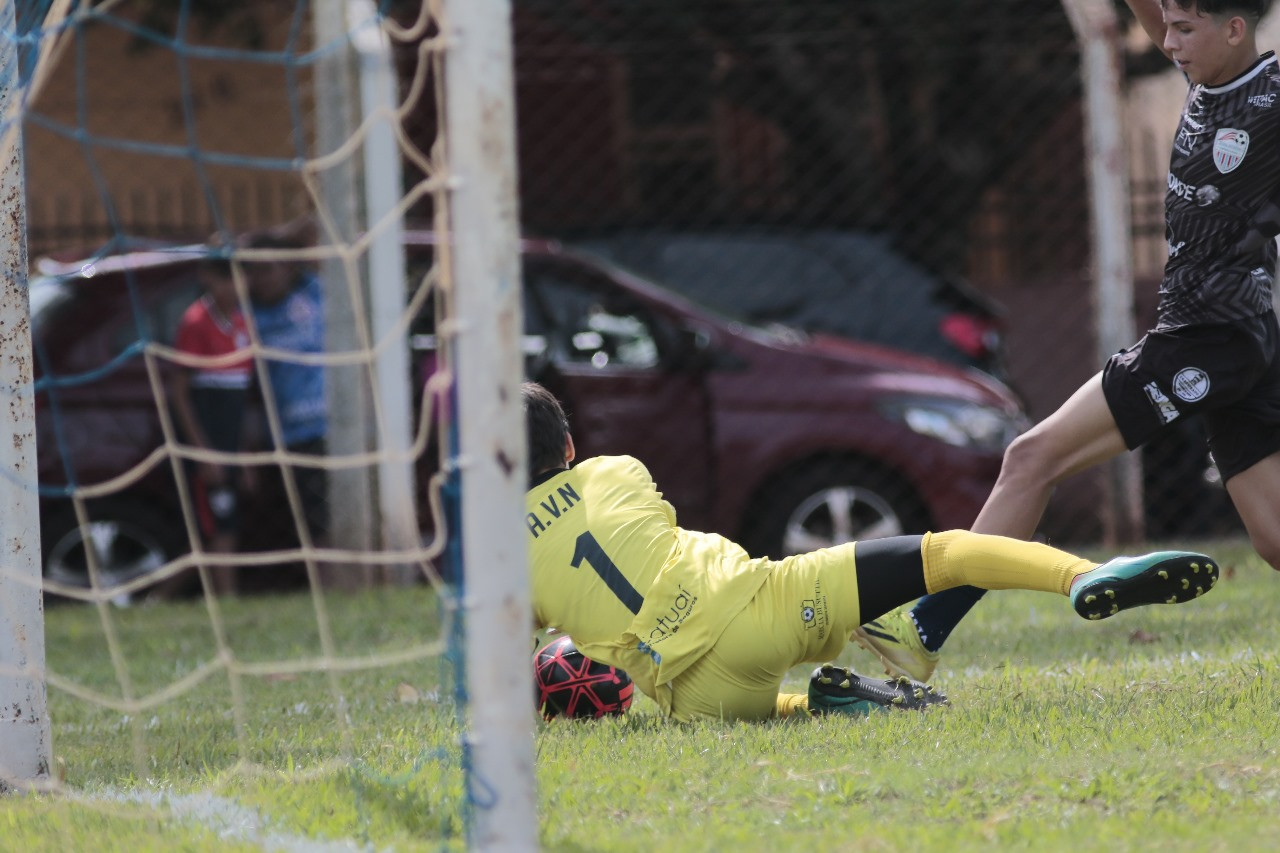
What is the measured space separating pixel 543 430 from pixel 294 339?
15.6 feet

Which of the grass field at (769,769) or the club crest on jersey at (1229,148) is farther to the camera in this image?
the club crest on jersey at (1229,148)

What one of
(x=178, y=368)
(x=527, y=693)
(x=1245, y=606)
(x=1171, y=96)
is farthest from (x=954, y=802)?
(x=1171, y=96)

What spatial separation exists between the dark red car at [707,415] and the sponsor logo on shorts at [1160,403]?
3.67m

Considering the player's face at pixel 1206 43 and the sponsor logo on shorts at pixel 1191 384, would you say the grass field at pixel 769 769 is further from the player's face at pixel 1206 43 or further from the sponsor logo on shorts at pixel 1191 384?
the player's face at pixel 1206 43

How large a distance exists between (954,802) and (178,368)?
578 centimetres

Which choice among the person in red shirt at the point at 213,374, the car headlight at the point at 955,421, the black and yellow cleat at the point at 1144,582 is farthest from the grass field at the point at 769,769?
the person in red shirt at the point at 213,374

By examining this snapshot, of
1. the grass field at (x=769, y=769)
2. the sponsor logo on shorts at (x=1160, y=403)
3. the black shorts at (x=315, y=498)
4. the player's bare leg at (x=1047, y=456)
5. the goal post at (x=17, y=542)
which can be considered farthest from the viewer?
the black shorts at (x=315, y=498)

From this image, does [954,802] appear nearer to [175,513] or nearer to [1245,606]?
[1245,606]

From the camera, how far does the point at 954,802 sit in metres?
3.24

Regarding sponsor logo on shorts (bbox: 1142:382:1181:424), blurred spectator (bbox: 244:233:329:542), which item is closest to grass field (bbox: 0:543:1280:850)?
sponsor logo on shorts (bbox: 1142:382:1181:424)

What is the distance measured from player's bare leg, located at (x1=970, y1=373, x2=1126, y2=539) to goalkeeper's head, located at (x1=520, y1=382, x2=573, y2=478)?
1.15 meters

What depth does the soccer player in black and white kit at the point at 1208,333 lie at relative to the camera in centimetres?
416

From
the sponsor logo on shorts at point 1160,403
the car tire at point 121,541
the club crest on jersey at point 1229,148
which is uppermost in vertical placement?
the club crest on jersey at point 1229,148

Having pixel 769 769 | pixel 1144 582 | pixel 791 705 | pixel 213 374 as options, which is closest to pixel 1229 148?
pixel 1144 582
